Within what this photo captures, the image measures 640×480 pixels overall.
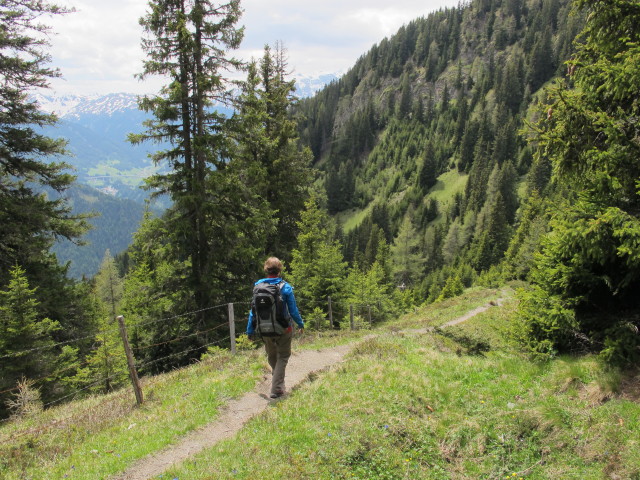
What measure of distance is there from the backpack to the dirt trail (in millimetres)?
1735

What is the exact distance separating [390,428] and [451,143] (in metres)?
152

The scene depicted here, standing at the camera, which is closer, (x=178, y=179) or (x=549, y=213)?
(x=549, y=213)

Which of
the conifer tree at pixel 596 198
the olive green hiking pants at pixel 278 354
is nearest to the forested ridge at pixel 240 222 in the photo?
the conifer tree at pixel 596 198

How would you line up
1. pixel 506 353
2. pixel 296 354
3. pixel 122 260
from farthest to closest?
pixel 122 260 → pixel 296 354 → pixel 506 353

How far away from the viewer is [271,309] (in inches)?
267

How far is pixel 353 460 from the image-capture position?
4953 mm

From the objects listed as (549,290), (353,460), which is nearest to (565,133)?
(549,290)

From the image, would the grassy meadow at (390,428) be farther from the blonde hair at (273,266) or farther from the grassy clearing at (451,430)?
the blonde hair at (273,266)

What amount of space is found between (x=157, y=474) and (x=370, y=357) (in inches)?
223

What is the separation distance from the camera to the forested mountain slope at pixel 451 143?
93.0 m

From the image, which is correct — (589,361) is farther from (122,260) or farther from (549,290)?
(122,260)

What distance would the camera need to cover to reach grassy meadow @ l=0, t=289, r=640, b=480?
4.88 m

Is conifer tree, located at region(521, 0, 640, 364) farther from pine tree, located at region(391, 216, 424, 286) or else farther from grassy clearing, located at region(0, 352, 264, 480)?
pine tree, located at region(391, 216, 424, 286)

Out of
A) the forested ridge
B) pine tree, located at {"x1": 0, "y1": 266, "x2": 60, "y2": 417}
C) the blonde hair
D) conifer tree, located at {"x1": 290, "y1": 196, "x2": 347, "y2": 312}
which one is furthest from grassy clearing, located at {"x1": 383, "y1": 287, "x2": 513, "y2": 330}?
pine tree, located at {"x1": 0, "y1": 266, "x2": 60, "y2": 417}
